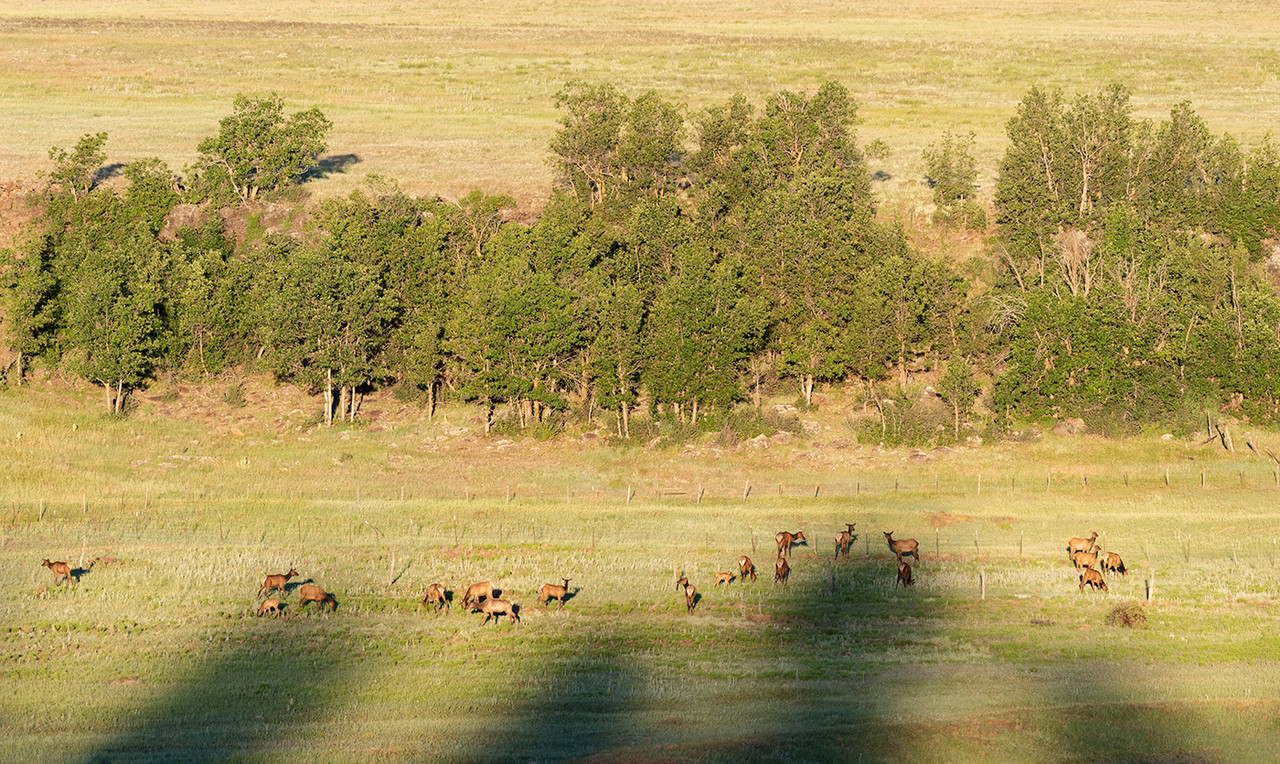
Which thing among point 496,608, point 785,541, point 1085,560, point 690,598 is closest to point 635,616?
point 690,598

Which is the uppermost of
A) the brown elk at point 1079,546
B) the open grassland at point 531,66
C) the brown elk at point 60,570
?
the open grassland at point 531,66

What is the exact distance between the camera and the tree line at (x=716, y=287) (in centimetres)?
6850

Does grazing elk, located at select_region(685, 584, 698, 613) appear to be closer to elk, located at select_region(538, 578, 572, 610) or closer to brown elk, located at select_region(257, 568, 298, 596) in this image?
elk, located at select_region(538, 578, 572, 610)

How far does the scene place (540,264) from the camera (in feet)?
235

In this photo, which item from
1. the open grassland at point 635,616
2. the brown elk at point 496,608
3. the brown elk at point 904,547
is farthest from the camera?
the brown elk at point 904,547

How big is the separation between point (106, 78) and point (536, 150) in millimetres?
50936

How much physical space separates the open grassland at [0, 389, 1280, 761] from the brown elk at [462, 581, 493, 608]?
0.79 m

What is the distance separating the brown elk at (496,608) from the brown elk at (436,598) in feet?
4.73

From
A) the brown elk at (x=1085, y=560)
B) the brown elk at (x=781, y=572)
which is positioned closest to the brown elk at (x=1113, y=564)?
the brown elk at (x=1085, y=560)

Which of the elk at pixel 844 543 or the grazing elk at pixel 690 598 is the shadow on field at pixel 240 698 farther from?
the elk at pixel 844 543

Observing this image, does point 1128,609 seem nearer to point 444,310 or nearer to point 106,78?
point 444,310

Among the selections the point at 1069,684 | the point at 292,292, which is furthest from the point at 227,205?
the point at 1069,684

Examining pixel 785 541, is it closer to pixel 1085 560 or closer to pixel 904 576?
pixel 904 576

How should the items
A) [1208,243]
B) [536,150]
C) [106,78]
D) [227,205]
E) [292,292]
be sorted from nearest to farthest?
A: [292,292] → [1208,243] → [227,205] → [536,150] → [106,78]
